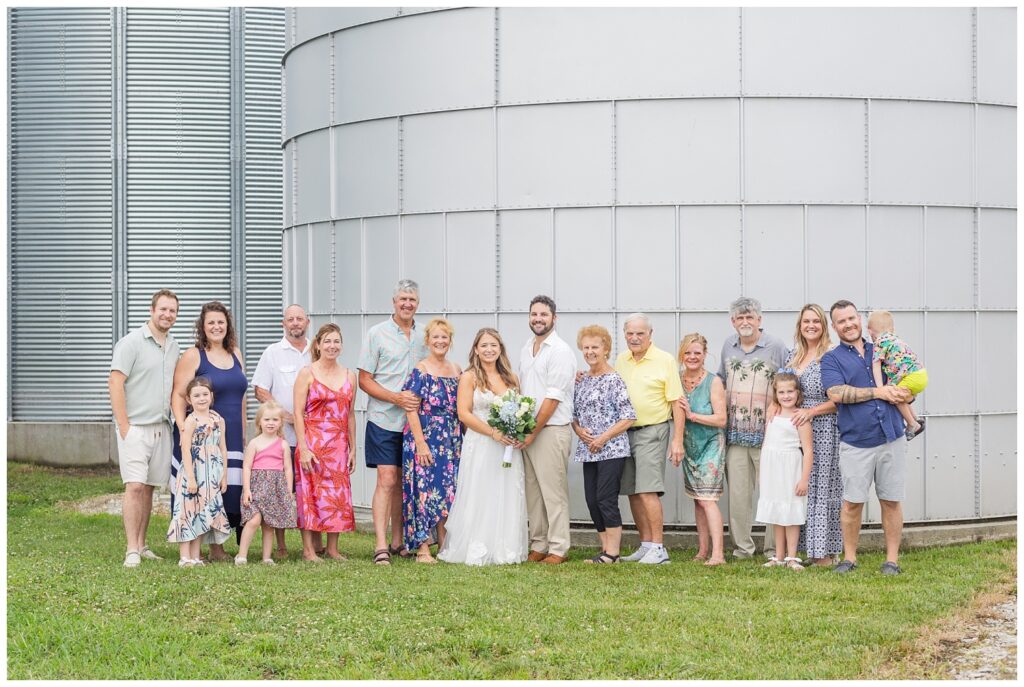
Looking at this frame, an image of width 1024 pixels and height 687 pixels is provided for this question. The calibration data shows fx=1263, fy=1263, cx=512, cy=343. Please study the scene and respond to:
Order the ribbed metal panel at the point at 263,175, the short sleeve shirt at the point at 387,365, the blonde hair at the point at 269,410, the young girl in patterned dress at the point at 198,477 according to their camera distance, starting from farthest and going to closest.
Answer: the ribbed metal panel at the point at 263,175, the short sleeve shirt at the point at 387,365, the blonde hair at the point at 269,410, the young girl in patterned dress at the point at 198,477

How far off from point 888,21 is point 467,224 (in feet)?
13.0

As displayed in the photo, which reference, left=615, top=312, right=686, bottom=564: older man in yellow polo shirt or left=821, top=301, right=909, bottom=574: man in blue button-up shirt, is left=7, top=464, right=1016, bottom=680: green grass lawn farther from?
left=821, top=301, right=909, bottom=574: man in blue button-up shirt

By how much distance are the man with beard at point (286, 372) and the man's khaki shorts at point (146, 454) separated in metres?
0.79

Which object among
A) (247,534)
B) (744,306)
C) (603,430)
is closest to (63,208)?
(247,534)

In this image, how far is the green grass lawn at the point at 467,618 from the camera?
256 inches

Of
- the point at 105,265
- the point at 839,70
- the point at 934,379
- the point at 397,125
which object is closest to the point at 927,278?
the point at 934,379

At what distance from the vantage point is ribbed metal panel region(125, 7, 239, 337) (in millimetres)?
17828

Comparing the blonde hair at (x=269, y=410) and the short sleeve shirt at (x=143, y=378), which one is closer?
the short sleeve shirt at (x=143, y=378)

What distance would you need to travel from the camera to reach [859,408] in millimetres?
8773

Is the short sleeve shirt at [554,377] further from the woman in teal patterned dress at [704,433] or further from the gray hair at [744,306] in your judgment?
the gray hair at [744,306]

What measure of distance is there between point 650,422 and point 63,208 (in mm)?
11444

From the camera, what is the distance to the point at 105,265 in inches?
704

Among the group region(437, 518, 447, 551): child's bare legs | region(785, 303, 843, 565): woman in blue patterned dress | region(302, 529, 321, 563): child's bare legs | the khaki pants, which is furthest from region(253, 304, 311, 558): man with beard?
region(785, 303, 843, 565): woman in blue patterned dress

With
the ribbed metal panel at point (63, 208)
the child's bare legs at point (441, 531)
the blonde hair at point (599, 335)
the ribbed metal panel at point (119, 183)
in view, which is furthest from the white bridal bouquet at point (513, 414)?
the ribbed metal panel at point (63, 208)
